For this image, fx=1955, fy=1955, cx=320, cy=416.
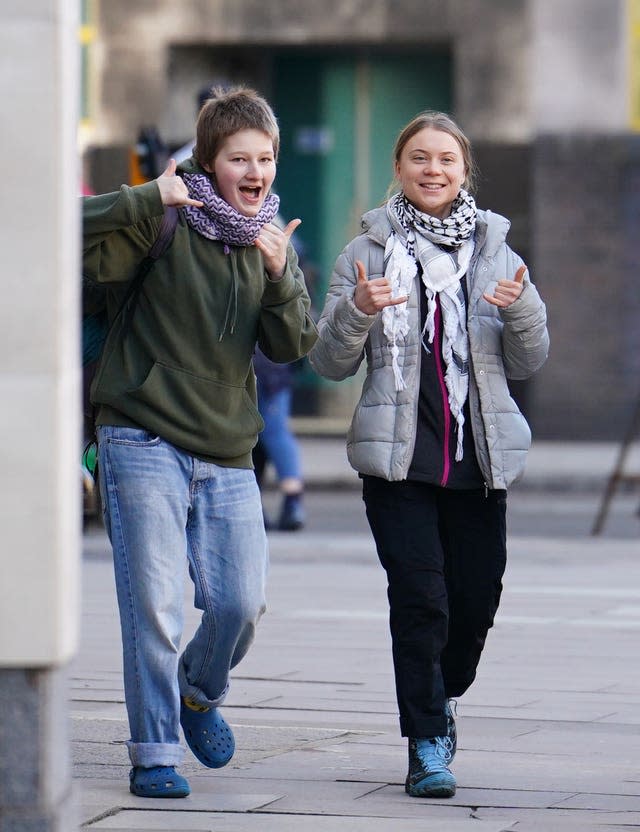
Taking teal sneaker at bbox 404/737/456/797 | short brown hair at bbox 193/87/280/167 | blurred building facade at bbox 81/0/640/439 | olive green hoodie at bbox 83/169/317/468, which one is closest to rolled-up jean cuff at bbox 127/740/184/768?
teal sneaker at bbox 404/737/456/797

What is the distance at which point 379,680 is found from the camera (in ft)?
22.3

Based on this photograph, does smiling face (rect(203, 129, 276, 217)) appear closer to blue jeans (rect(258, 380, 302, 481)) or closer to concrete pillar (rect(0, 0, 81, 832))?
concrete pillar (rect(0, 0, 81, 832))

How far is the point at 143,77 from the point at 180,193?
1518cm

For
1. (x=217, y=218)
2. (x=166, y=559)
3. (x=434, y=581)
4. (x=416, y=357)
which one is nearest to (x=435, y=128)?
(x=416, y=357)

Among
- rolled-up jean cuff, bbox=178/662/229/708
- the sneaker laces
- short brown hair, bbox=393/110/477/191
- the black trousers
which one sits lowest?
the sneaker laces

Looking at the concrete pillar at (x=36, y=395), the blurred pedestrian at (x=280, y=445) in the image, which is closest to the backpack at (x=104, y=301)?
the concrete pillar at (x=36, y=395)

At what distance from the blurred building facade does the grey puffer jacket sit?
13440 millimetres

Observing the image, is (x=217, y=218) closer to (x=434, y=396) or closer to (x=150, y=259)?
(x=150, y=259)

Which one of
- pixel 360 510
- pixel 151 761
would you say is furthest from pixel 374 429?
pixel 360 510

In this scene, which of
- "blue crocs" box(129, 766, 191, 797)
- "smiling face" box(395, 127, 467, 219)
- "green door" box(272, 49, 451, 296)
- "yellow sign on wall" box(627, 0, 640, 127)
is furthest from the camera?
"green door" box(272, 49, 451, 296)

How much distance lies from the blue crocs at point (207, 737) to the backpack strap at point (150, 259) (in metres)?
1.03

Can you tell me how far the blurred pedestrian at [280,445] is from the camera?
38.6 feet

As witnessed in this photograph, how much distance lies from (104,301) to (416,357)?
840 mm

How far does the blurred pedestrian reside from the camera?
1177cm
